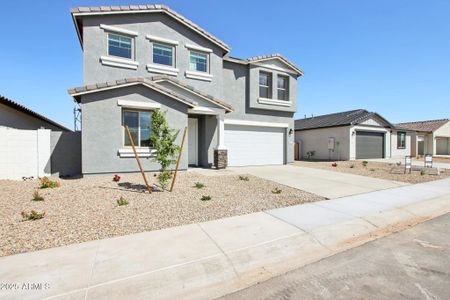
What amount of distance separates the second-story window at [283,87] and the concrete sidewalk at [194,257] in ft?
39.9

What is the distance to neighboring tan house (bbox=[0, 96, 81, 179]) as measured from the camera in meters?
8.89

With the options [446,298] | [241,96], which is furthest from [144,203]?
[241,96]

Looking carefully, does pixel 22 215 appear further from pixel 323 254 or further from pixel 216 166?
pixel 216 166

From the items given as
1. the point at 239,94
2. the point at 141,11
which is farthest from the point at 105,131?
the point at 239,94

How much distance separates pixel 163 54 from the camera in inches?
491

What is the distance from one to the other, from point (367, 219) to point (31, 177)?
1215 centimetres

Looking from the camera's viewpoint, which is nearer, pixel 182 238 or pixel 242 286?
pixel 242 286

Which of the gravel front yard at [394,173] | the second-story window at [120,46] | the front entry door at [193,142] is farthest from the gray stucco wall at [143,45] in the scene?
the gravel front yard at [394,173]

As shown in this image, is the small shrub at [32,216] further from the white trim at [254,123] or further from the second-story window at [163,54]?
the white trim at [254,123]

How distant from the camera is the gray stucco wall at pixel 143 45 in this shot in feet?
34.9

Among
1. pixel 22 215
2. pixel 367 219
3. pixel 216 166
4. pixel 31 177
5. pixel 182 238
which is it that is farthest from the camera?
pixel 216 166

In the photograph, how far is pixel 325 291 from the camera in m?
2.87

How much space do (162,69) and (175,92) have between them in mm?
1541

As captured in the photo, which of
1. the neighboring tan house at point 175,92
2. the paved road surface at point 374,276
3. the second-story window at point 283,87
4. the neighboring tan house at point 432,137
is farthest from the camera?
the neighboring tan house at point 432,137
